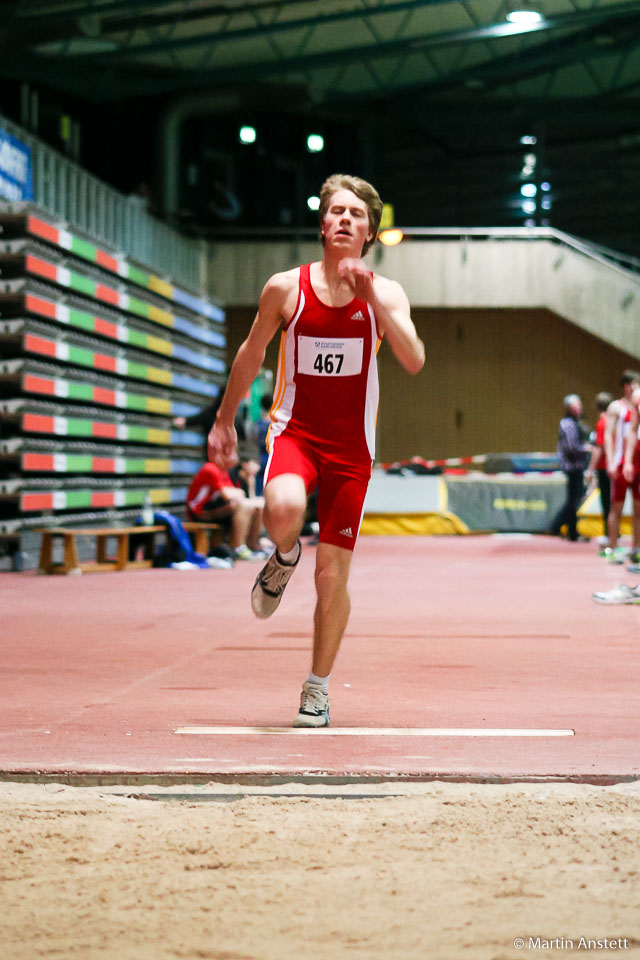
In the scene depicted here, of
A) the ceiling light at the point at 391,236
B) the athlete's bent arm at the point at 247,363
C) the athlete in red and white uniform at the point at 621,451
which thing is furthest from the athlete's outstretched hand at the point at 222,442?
the ceiling light at the point at 391,236

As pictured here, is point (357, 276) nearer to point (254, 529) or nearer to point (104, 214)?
point (254, 529)

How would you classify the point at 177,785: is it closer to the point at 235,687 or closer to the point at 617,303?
the point at 235,687

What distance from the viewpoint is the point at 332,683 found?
5020mm

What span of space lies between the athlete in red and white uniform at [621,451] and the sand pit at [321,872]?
8.31 meters

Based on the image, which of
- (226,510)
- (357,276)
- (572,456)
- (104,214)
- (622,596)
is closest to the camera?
(357,276)

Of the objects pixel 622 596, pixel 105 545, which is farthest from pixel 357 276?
pixel 105 545

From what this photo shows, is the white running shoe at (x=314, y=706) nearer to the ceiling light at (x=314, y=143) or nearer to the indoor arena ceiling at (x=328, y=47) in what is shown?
the indoor arena ceiling at (x=328, y=47)

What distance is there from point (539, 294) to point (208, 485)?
1254cm

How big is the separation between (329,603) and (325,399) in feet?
2.18

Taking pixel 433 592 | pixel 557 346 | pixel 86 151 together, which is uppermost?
pixel 86 151

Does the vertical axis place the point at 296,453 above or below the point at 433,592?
above

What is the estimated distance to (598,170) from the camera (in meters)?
25.9

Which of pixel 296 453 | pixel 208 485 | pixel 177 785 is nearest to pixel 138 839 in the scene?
pixel 177 785

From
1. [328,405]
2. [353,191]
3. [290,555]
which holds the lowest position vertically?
[290,555]
